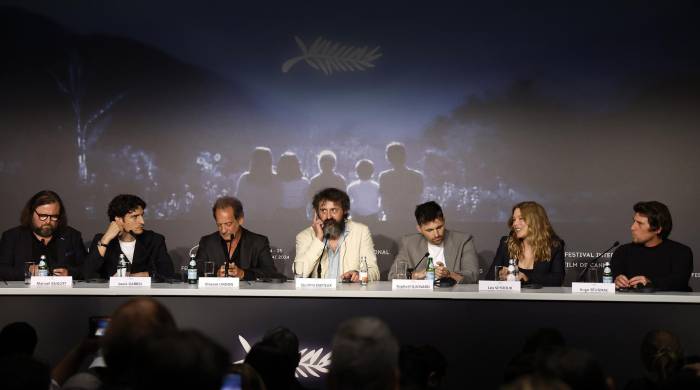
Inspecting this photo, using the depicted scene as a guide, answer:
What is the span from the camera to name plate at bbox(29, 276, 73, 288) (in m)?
4.85

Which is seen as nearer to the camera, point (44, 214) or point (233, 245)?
point (44, 214)

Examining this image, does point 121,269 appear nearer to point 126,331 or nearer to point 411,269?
point 411,269

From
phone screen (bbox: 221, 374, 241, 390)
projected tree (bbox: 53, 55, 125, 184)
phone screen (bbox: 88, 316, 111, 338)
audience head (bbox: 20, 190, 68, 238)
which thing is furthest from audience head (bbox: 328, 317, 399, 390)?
projected tree (bbox: 53, 55, 125, 184)

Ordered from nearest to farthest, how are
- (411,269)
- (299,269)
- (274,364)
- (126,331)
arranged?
(126,331), (274,364), (299,269), (411,269)

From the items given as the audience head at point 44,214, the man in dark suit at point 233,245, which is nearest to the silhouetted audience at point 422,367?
the man in dark suit at point 233,245

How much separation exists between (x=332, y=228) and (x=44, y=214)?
6.45ft

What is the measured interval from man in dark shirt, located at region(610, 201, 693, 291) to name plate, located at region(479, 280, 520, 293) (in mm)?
955

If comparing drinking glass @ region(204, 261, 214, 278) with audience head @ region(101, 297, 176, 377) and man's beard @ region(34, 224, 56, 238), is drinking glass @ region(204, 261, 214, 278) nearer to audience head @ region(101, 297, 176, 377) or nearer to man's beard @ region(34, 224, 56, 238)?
man's beard @ region(34, 224, 56, 238)

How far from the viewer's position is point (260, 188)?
7027 millimetres

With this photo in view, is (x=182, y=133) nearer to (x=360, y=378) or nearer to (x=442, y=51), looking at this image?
(x=442, y=51)

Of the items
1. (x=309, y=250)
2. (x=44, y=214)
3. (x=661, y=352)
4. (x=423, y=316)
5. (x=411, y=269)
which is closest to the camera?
(x=661, y=352)

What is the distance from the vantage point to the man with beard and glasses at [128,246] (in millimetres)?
5641

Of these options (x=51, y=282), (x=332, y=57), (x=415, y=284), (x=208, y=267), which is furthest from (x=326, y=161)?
(x=51, y=282)

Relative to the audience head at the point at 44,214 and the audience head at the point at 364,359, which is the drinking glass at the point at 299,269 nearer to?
the audience head at the point at 44,214
